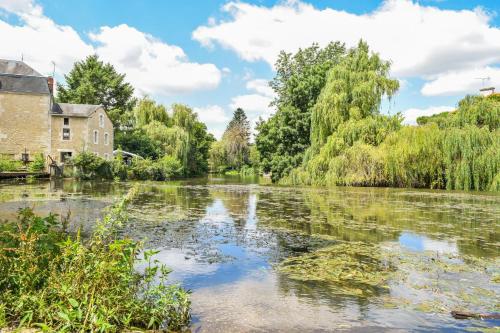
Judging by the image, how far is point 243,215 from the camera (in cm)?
1297

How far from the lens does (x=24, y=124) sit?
3600 centimetres

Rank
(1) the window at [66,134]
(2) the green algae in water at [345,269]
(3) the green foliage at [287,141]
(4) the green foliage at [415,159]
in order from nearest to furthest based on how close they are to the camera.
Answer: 1. (2) the green algae in water at [345,269]
2. (4) the green foliage at [415,159]
3. (3) the green foliage at [287,141]
4. (1) the window at [66,134]

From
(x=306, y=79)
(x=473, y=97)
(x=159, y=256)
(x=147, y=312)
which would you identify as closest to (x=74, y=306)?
(x=147, y=312)

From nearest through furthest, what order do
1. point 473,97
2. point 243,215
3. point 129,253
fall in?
point 129,253
point 243,215
point 473,97

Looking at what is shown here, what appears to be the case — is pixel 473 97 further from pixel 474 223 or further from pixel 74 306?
pixel 74 306

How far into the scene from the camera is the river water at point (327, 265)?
4.45 metres

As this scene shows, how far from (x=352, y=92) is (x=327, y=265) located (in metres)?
22.6

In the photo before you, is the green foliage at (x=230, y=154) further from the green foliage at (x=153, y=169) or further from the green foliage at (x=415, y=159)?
the green foliage at (x=415, y=159)

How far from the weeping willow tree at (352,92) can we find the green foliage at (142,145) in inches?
705

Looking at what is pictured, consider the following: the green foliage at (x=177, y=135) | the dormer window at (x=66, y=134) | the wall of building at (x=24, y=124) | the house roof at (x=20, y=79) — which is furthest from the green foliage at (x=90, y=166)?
the house roof at (x=20, y=79)

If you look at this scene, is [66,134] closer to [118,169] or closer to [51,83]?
[51,83]

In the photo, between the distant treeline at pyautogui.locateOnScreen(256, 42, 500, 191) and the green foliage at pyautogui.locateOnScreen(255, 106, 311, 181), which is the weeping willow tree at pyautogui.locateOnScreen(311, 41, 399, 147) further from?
the green foliage at pyautogui.locateOnScreen(255, 106, 311, 181)

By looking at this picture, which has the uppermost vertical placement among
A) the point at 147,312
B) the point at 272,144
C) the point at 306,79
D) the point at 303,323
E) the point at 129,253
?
the point at 306,79

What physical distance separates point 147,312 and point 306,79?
34457 mm
